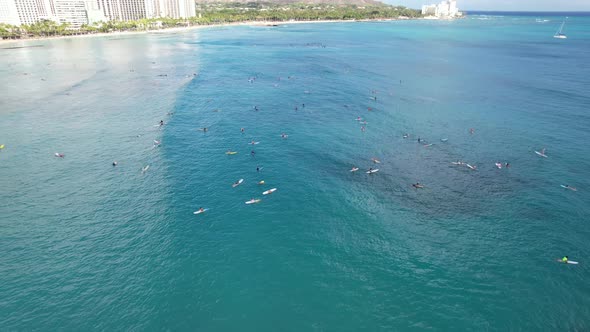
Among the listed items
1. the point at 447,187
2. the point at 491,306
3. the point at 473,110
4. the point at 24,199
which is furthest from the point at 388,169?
the point at 24,199

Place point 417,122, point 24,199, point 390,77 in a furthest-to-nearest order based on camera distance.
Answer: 1. point 390,77
2. point 417,122
3. point 24,199

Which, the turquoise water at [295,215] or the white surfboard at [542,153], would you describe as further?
the white surfboard at [542,153]

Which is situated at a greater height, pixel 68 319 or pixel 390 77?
pixel 390 77

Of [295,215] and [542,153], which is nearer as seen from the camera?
[295,215]

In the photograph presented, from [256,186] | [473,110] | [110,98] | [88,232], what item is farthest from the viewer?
[110,98]

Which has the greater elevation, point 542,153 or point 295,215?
point 542,153

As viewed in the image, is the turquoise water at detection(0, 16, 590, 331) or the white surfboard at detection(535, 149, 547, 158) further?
the white surfboard at detection(535, 149, 547, 158)

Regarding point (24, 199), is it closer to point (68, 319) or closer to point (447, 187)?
point (68, 319)

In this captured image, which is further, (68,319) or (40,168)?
(40,168)
